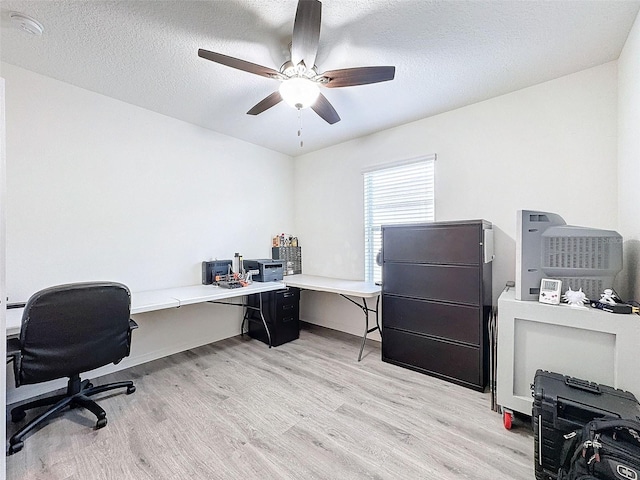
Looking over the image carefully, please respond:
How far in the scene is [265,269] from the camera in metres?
3.38

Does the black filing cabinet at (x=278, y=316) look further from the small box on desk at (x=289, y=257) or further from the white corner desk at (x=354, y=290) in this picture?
the small box on desk at (x=289, y=257)

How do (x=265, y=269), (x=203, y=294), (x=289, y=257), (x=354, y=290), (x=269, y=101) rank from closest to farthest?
(x=269, y=101)
(x=203, y=294)
(x=354, y=290)
(x=265, y=269)
(x=289, y=257)

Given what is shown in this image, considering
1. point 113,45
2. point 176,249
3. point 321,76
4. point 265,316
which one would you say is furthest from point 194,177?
point 321,76

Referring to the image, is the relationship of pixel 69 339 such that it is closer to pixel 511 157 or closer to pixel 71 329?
pixel 71 329

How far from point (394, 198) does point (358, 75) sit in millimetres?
1749

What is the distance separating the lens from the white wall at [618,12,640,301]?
65.3 inches

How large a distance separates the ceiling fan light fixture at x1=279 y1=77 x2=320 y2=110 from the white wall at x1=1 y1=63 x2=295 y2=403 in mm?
1829

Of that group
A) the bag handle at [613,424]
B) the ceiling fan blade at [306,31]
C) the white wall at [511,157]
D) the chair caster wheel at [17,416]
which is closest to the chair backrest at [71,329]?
the chair caster wheel at [17,416]

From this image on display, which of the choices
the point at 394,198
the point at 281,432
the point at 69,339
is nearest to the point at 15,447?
the point at 69,339

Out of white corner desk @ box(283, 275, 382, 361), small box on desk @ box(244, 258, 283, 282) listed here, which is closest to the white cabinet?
white corner desk @ box(283, 275, 382, 361)

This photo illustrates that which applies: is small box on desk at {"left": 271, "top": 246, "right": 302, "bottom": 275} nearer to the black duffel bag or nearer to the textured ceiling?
the textured ceiling

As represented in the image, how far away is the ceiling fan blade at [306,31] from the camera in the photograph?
4.41ft

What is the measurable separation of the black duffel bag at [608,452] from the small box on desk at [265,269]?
9.42 feet

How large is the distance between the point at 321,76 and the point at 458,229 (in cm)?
166
